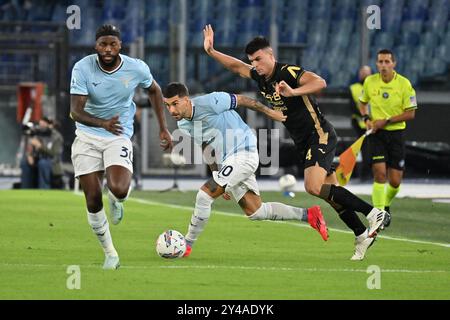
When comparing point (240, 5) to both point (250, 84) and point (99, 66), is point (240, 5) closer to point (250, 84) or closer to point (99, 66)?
point (250, 84)

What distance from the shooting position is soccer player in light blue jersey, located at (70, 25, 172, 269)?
37.1 ft

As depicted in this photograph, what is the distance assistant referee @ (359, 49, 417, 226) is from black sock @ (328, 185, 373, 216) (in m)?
4.86

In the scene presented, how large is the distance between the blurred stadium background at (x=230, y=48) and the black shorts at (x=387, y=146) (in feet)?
39.0

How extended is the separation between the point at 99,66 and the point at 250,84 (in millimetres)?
20989

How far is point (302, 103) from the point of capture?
494 inches

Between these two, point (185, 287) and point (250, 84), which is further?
point (250, 84)

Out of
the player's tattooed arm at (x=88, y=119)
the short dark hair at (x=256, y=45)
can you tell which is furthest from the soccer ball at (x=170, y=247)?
the short dark hair at (x=256, y=45)

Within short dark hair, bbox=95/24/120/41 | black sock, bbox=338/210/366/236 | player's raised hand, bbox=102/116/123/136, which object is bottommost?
black sock, bbox=338/210/366/236

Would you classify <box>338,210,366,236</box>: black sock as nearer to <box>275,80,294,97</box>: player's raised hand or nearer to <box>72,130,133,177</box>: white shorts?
<box>275,80,294,97</box>: player's raised hand

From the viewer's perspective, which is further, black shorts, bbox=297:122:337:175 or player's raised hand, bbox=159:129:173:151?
black shorts, bbox=297:122:337:175

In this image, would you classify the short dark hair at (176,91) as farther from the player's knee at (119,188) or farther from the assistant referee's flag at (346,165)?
the assistant referee's flag at (346,165)

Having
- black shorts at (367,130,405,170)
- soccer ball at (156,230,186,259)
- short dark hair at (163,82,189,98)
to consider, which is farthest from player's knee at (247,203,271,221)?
black shorts at (367,130,405,170)

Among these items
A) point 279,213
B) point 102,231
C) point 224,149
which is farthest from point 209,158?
point 102,231
